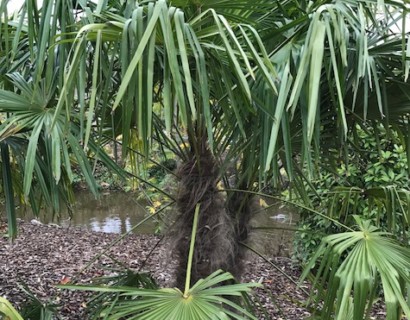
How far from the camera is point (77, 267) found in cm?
372

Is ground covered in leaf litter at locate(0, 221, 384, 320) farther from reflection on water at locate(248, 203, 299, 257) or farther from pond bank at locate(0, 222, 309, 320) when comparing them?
reflection on water at locate(248, 203, 299, 257)

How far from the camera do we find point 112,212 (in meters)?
7.14

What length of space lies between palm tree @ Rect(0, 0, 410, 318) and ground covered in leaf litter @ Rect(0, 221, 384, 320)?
394 millimetres

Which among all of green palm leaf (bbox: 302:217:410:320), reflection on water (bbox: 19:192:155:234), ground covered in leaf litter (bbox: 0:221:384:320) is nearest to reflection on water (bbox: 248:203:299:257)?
ground covered in leaf litter (bbox: 0:221:384:320)

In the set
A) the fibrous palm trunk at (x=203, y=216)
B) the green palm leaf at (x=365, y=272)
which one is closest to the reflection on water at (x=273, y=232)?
the fibrous palm trunk at (x=203, y=216)

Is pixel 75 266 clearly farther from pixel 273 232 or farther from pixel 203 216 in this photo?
pixel 203 216

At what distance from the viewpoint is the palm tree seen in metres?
1.09

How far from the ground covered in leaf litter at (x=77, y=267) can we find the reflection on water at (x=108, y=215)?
0.87 metres

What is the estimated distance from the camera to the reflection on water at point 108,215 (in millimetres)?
6049

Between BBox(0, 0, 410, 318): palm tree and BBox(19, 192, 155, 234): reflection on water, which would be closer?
BBox(0, 0, 410, 318): palm tree

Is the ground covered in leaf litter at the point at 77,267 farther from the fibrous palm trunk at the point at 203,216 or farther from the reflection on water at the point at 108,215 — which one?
the reflection on water at the point at 108,215

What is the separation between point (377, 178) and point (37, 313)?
218cm

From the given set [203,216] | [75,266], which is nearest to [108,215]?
[75,266]

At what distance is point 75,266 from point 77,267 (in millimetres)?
43
